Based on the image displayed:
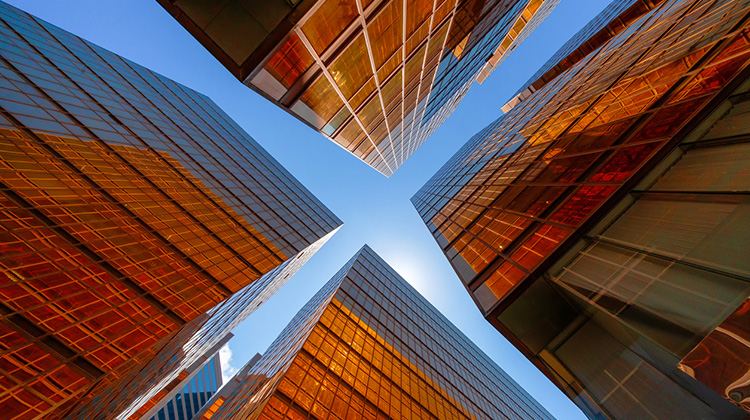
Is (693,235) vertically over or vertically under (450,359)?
over

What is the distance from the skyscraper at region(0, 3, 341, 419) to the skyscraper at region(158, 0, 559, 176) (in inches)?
460

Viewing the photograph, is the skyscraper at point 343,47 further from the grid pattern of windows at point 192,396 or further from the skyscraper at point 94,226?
the grid pattern of windows at point 192,396

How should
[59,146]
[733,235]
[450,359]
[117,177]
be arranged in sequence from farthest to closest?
[450,359] → [117,177] → [59,146] → [733,235]

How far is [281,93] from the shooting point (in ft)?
25.4

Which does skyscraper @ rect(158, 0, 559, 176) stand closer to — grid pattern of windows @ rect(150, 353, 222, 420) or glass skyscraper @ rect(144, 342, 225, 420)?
glass skyscraper @ rect(144, 342, 225, 420)

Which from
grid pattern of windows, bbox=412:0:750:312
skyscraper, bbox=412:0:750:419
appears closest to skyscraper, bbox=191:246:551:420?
grid pattern of windows, bbox=412:0:750:312

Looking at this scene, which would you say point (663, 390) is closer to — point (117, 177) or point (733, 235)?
point (733, 235)

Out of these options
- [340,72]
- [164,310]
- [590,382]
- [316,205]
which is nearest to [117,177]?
[164,310]

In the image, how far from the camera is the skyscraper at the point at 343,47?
575 cm

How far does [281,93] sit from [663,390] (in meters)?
10.8

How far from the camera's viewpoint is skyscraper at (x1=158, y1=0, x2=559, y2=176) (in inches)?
227

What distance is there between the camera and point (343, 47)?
7.82m

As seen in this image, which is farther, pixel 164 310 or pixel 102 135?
pixel 102 135

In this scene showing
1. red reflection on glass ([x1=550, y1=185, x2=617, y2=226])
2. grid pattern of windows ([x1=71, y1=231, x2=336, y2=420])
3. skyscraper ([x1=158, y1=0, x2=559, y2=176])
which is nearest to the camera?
skyscraper ([x1=158, y1=0, x2=559, y2=176])
